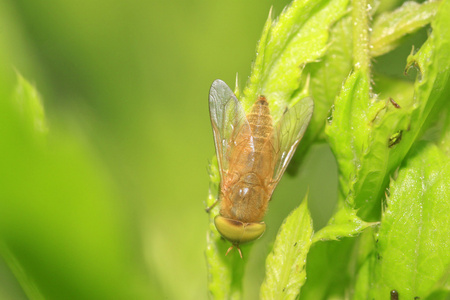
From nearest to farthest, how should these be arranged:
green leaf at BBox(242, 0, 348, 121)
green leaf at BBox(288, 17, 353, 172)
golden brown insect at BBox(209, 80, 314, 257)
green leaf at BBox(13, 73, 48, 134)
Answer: green leaf at BBox(13, 73, 48, 134), green leaf at BBox(242, 0, 348, 121), green leaf at BBox(288, 17, 353, 172), golden brown insect at BBox(209, 80, 314, 257)

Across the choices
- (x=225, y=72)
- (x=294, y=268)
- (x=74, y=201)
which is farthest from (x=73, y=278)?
(x=225, y=72)

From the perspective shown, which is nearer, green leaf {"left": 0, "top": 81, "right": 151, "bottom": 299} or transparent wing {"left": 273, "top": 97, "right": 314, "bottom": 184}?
green leaf {"left": 0, "top": 81, "right": 151, "bottom": 299}

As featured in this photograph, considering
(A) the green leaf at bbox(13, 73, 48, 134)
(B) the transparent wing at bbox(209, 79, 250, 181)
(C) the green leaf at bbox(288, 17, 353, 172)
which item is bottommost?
(B) the transparent wing at bbox(209, 79, 250, 181)

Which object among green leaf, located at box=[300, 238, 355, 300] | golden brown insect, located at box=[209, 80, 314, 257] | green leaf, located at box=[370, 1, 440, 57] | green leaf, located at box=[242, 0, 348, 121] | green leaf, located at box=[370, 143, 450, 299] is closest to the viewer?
green leaf, located at box=[370, 143, 450, 299]

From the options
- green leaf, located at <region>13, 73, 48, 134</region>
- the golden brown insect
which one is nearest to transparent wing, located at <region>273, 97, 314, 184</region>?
the golden brown insect

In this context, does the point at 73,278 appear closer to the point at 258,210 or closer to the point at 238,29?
the point at 258,210

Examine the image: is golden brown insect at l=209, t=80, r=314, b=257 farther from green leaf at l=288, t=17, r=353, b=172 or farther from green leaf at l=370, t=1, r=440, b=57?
green leaf at l=370, t=1, r=440, b=57

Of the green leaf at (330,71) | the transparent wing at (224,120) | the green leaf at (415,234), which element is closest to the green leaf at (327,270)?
the green leaf at (415,234)
